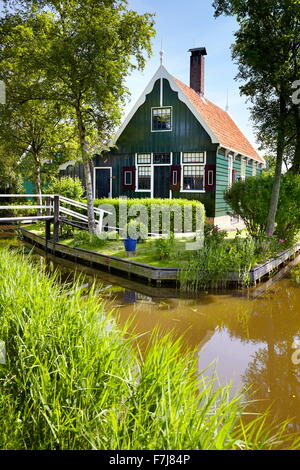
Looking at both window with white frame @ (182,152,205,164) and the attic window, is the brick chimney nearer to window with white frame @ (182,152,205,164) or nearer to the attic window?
the attic window

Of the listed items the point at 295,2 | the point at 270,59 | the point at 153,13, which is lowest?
the point at 270,59

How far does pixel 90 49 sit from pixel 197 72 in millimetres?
10338

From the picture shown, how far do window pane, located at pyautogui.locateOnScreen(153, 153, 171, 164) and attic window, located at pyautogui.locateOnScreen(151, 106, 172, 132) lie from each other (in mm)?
1132

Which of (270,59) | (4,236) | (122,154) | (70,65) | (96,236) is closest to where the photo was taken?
(270,59)

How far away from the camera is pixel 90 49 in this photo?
994 centimetres

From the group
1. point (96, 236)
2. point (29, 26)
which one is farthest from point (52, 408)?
point (29, 26)

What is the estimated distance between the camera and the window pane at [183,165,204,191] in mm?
15850

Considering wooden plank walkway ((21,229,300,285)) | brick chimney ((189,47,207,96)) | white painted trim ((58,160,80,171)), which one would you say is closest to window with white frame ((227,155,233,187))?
brick chimney ((189,47,207,96))

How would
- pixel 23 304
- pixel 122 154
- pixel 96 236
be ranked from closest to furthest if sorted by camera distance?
pixel 23 304, pixel 96 236, pixel 122 154

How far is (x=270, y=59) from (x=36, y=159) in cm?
1234

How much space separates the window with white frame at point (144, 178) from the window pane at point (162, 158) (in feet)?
1.73

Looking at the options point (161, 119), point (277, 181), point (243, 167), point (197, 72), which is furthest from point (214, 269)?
point (197, 72)

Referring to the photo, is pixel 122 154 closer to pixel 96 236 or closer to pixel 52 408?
pixel 96 236

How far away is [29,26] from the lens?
11047 millimetres
